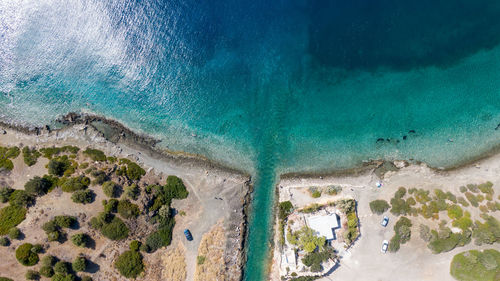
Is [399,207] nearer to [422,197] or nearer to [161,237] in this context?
[422,197]

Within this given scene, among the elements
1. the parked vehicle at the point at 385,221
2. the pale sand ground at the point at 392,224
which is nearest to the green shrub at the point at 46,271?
the pale sand ground at the point at 392,224

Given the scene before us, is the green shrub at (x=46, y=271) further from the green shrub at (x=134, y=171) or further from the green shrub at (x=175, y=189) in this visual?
the green shrub at (x=175, y=189)

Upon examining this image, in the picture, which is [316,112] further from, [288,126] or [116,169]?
[116,169]

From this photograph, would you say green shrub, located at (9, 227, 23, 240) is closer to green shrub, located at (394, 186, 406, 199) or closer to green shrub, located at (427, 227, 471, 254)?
green shrub, located at (394, 186, 406, 199)

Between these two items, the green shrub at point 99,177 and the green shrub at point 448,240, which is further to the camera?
the green shrub at point 99,177

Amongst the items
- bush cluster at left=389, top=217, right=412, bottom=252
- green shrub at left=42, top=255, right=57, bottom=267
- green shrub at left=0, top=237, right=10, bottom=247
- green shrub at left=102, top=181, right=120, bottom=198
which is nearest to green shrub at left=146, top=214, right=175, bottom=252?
green shrub at left=102, top=181, right=120, bottom=198

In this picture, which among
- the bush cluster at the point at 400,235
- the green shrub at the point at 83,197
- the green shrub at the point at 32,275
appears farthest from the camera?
the bush cluster at the point at 400,235

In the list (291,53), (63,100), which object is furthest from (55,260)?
(291,53)

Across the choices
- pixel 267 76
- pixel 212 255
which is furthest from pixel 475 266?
pixel 267 76
